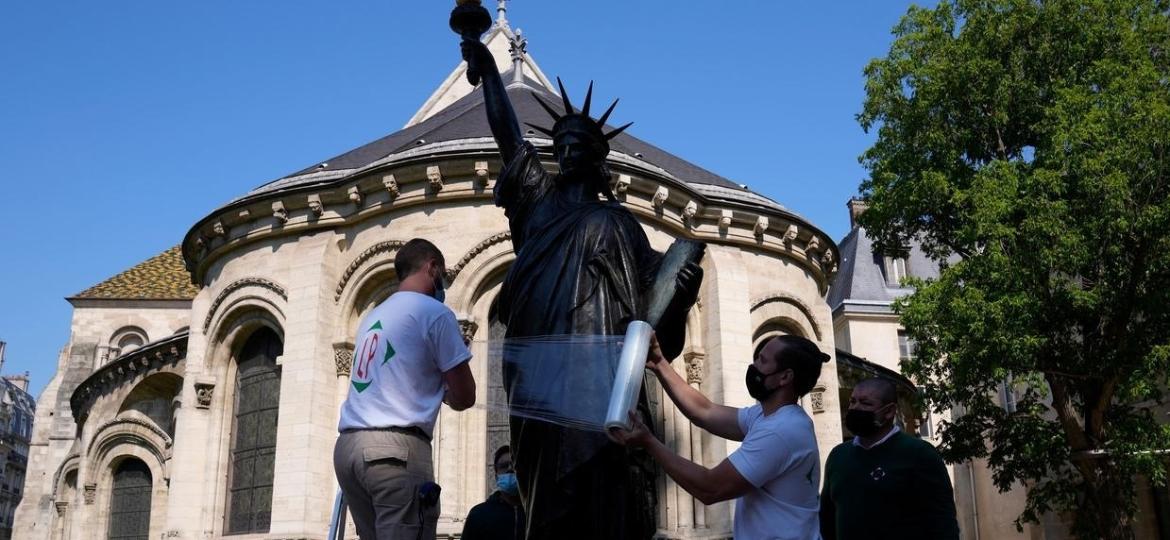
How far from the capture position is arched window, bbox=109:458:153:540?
23.2m

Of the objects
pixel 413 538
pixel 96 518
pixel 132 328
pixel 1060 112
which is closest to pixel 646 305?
pixel 413 538

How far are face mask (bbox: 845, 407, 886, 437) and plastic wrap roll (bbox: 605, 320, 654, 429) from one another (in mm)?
2275

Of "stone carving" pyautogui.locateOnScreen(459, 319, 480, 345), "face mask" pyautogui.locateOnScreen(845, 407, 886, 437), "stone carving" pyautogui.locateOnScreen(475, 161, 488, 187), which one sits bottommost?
"face mask" pyautogui.locateOnScreen(845, 407, 886, 437)

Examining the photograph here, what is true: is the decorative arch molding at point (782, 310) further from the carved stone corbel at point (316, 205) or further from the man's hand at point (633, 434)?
the man's hand at point (633, 434)

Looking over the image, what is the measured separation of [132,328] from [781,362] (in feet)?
134

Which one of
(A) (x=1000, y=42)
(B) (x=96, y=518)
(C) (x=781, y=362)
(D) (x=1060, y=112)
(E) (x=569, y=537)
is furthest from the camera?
(B) (x=96, y=518)

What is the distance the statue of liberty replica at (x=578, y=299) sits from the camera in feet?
11.0

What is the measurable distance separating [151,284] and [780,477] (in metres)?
42.4

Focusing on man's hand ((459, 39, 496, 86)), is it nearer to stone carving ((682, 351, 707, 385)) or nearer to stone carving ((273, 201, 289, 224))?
stone carving ((682, 351, 707, 385))

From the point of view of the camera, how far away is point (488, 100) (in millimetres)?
4723

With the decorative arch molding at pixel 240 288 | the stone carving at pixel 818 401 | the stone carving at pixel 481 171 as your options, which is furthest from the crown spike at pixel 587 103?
the stone carving at pixel 818 401

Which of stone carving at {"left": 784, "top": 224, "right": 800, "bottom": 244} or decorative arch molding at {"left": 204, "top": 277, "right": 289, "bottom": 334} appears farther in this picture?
stone carving at {"left": 784, "top": 224, "right": 800, "bottom": 244}

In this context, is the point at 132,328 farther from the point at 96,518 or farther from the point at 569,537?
the point at 569,537

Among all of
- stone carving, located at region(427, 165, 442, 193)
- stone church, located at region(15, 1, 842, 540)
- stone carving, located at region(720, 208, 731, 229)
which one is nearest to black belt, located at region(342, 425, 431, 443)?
stone church, located at region(15, 1, 842, 540)
